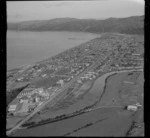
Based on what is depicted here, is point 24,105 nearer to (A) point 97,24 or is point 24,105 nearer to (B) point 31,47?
(A) point 97,24

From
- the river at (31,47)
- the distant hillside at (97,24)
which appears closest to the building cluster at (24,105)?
the distant hillside at (97,24)

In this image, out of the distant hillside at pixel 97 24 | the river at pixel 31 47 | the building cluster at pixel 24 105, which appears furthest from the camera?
the river at pixel 31 47

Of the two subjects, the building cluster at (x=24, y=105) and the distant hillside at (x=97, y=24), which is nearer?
the building cluster at (x=24, y=105)

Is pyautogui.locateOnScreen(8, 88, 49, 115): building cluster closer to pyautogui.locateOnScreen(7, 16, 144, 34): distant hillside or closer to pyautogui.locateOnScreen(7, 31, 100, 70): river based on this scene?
pyautogui.locateOnScreen(7, 16, 144, 34): distant hillside

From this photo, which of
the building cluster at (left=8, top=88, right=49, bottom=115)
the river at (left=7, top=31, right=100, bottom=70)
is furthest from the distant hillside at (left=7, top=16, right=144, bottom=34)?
the building cluster at (left=8, top=88, right=49, bottom=115)

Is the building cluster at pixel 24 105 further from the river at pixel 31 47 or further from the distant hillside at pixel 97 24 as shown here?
the river at pixel 31 47

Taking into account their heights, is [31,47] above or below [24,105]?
above

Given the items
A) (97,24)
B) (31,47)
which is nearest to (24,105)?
(97,24)

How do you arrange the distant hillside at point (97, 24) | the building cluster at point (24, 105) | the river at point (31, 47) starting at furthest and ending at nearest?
the river at point (31, 47)
the distant hillside at point (97, 24)
the building cluster at point (24, 105)

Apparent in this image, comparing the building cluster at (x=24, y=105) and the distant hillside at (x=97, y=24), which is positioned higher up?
the distant hillside at (x=97, y=24)

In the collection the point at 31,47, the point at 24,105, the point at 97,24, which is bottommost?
the point at 24,105
